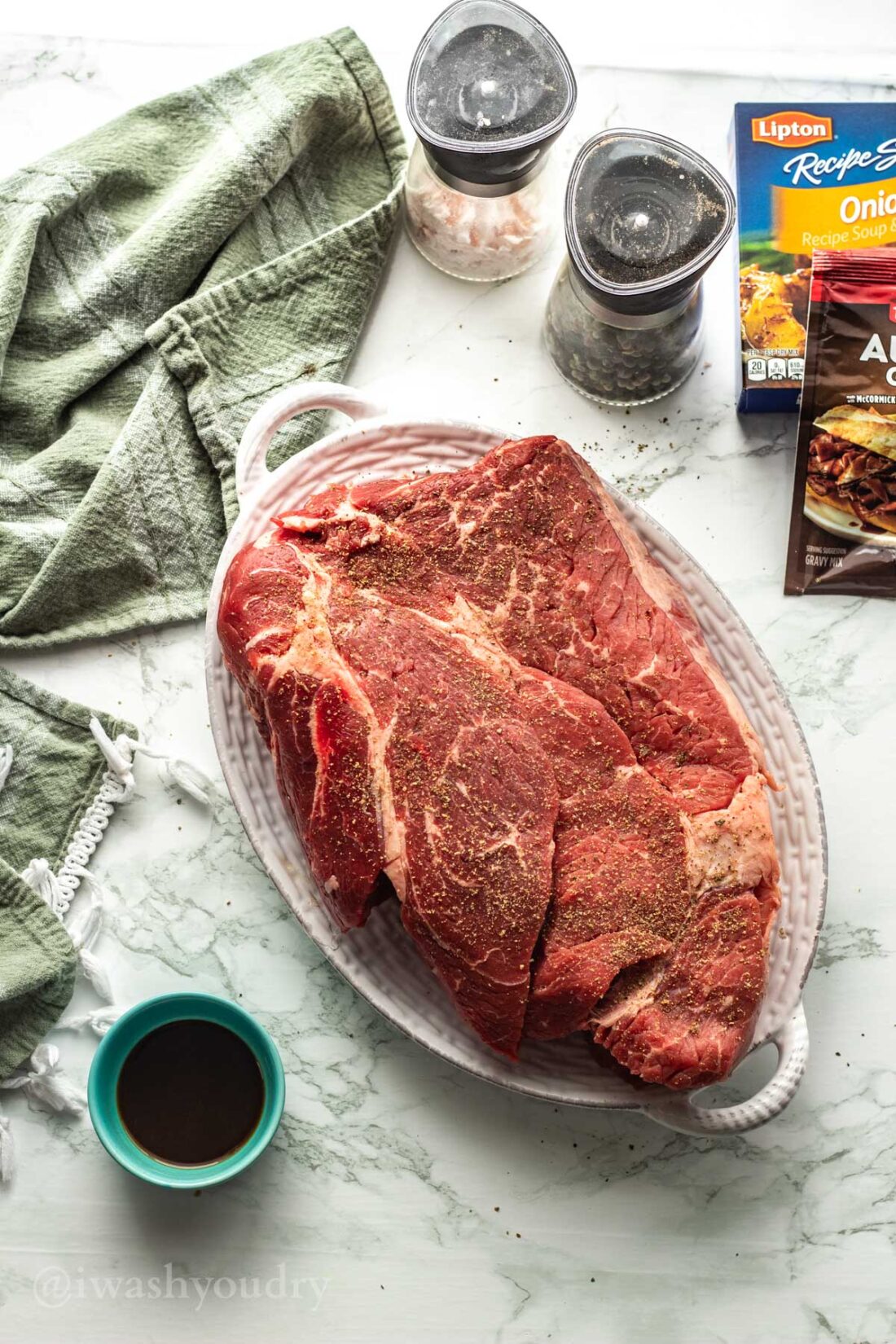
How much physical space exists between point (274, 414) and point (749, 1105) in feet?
4.53

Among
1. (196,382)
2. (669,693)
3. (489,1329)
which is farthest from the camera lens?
(196,382)

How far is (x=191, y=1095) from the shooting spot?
Answer: 6.79ft

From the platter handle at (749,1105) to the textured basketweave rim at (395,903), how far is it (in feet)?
0.06

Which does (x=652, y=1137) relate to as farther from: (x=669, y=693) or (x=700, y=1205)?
(x=669, y=693)

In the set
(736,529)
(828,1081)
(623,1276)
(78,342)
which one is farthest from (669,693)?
(78,342)

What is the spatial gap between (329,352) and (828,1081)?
162 cm

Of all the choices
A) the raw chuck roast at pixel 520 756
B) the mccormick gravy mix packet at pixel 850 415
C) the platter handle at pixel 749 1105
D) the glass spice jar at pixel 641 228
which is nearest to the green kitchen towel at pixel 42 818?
the raw chuck roast at pixel 520 756

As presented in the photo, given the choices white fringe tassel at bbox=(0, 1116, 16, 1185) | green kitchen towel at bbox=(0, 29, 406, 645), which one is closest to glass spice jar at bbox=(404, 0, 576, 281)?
green kitchen towel at bbox=(0, 29, 406, 645)

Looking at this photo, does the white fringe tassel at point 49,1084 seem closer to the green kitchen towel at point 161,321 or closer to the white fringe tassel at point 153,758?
the white fringe tassel at point 153,758

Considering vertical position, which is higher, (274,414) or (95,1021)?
(274,414)

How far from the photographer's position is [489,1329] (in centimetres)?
218

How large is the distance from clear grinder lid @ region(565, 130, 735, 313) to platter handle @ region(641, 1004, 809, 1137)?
1226 mm

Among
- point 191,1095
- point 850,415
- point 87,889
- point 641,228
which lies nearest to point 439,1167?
point 191,1095

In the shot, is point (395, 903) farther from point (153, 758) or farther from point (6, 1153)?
point (6, 1153)
